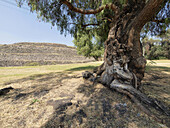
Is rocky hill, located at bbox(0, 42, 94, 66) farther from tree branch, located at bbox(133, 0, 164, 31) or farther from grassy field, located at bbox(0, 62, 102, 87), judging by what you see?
tree branch, located at bbox(133, 0, 164, 31)

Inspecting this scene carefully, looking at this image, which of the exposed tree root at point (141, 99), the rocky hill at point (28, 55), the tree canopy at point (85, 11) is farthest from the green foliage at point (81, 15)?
the rocky hill at point (28, 55)

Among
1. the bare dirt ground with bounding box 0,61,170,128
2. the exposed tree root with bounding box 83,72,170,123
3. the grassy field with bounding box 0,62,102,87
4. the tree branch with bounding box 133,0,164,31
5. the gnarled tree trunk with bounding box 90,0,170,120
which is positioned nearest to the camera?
the bare dirt ground with bounding box 0,61,170,128

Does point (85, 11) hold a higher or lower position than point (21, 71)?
higher

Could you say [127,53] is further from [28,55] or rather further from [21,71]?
[28,55]

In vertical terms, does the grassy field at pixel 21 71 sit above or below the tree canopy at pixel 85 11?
below

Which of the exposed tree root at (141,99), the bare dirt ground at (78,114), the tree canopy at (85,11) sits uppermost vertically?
the tree canopy at (85,11)

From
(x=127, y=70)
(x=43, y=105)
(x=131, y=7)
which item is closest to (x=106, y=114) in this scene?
(x=43, y=105)

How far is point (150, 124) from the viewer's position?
131 centimetres

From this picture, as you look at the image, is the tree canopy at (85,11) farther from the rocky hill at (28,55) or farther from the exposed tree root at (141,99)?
the rocky hill at (28,55)

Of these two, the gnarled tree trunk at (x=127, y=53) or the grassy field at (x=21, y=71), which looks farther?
the grassy field at (x=21, y=71)

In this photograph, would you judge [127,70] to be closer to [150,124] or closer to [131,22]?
[150,124]

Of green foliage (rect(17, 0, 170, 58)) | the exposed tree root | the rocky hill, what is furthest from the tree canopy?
the rocky hill

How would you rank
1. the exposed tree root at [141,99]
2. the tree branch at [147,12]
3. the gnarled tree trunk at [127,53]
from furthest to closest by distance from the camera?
the gnarled tree trunk at [127,53] → the tree branch at [147,12] → the exposed tree root at [141,99]

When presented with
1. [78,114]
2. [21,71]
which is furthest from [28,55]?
[78,114]
